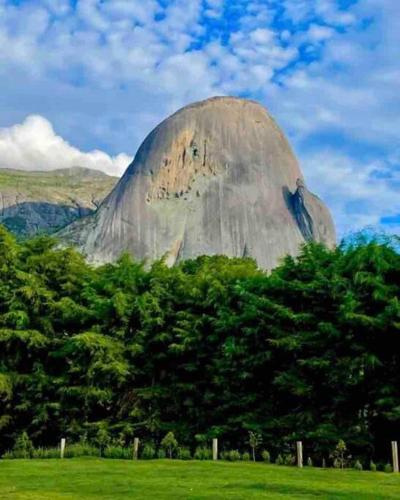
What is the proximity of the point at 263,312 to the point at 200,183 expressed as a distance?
65.9 m

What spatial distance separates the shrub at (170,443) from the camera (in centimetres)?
2172

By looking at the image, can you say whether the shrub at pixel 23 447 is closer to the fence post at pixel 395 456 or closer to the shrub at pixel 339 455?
the shrub at pixel 339 455

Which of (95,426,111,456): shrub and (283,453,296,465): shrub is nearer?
(283,453,296,465): shrub

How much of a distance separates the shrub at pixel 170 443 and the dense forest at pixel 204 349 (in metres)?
1.11

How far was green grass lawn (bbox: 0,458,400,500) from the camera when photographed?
37.2ft

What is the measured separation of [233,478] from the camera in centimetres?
1424

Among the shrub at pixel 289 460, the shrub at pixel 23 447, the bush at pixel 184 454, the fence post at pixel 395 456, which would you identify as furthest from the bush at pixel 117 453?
the fence post at pixel 395 456

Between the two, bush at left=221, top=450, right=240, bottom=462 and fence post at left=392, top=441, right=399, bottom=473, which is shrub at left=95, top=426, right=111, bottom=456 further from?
fence post at left=392, top=441, right=399, bottom=473

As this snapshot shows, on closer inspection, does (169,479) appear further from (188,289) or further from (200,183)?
(200,183)

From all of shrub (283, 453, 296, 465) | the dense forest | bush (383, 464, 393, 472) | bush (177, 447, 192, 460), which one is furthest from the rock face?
bush (383, 464, 393, 472)

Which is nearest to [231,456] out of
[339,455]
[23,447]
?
[339,455]

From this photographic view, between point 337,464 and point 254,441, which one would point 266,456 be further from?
point 337,464

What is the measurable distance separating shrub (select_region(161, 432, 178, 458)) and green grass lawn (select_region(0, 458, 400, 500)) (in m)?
2.87

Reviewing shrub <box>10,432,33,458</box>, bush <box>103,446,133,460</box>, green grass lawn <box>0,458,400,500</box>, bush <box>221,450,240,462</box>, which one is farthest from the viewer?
shrub <box>10,432,33,458</box>
